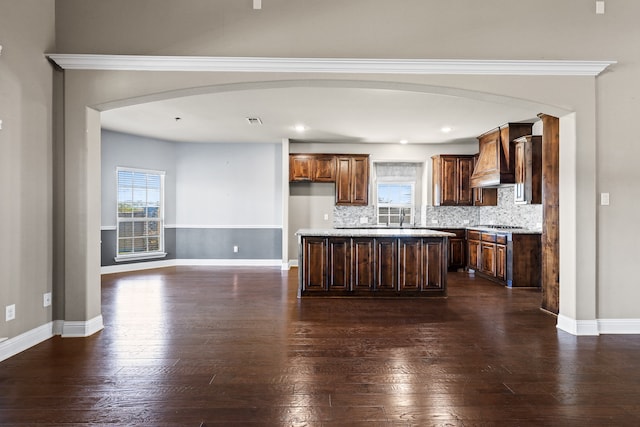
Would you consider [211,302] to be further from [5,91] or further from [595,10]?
[595,10]

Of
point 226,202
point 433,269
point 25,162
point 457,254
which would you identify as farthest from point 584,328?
point 226,202

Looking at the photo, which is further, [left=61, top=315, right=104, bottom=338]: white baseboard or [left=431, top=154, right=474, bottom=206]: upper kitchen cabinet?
[left=431, top=154, right=474, bottom=206]: upper kitchen cabinet

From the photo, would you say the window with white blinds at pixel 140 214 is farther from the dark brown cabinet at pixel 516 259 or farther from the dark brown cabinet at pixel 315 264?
the dark brown cabinet at pixel 516 259

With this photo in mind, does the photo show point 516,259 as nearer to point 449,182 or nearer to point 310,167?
point 449,182

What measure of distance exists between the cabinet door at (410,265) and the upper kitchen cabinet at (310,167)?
3053 millimetres

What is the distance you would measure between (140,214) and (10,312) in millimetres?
4540

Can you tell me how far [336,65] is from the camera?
130 inches

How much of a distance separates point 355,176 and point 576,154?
14.5 ft

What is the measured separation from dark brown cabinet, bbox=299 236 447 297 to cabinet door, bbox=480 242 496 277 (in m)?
1.70

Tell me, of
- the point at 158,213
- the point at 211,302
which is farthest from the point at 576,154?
the point at 158,213

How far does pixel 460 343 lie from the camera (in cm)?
310

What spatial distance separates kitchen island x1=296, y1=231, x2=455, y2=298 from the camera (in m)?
4.75

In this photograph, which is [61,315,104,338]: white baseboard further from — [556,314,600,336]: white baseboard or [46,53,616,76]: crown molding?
[556,314,600,336]: white baseboard

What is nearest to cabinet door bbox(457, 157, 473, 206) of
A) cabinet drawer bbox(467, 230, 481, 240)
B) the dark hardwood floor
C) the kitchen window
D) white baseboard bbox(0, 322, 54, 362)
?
cabinet drawer bbox(467, 230, 481, 240)
